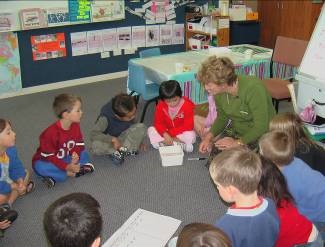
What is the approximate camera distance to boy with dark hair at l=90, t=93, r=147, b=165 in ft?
10.0

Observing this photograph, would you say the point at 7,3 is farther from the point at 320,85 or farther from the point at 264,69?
the point at 320,85

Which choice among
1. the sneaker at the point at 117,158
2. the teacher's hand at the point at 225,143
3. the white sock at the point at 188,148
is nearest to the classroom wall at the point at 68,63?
the sneaker at the point at 117,158

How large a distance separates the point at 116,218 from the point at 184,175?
0.72 metres

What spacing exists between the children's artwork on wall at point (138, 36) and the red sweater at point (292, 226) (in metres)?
4.34

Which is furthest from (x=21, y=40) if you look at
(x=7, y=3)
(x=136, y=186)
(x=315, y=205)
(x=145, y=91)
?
(x=315, y=205)

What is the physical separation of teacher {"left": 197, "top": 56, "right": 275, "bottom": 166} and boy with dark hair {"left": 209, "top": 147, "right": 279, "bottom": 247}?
1153 mm

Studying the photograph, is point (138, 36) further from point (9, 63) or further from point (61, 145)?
point (61, 145)

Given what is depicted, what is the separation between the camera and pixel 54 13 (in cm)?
476

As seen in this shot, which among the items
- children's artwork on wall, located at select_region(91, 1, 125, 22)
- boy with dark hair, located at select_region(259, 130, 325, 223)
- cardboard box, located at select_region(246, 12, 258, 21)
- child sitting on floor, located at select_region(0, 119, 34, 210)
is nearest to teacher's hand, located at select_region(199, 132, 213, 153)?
boy with dark hair, located at select_region(259, 130, 325, 223)

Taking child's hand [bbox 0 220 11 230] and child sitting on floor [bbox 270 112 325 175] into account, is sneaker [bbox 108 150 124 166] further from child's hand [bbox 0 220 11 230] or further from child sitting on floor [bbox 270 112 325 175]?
child sitting on floor [bbox 270 112 325 175]

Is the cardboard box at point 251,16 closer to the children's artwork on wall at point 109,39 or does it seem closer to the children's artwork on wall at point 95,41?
the children's artwork on wall at point 109,39

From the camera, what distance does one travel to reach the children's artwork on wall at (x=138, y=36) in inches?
219

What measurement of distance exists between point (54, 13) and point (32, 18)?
29 cm

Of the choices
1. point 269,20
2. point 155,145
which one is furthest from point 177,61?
point 269,20
